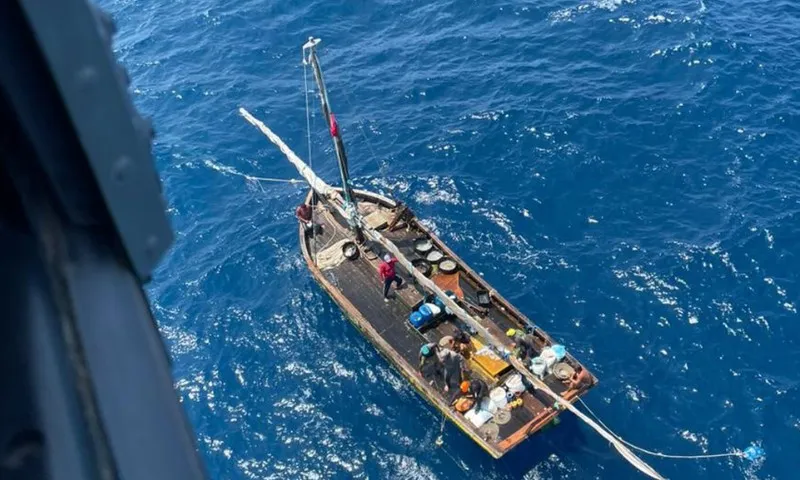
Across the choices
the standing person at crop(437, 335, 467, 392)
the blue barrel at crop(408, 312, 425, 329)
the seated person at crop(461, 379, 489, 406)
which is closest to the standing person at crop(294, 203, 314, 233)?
the blue barrel at crop(408, 312, 425, 329)

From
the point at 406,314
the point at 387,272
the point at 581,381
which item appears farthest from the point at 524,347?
the point at 387,272

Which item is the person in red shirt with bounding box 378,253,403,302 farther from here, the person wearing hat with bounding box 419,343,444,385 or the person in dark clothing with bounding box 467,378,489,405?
the person in dark clothing with bounding box 467,378,489,405

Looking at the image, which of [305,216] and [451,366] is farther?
[305,216]

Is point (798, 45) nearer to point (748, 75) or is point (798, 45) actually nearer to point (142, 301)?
point (748, 75)

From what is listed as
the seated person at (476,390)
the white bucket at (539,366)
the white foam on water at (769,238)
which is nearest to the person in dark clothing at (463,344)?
the seated person at (476,390)

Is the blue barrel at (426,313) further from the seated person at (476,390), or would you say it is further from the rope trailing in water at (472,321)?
the seated person at (476,390)

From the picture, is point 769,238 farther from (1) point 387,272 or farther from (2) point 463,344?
(1) point 387,272
